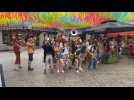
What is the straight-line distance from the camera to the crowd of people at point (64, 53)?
13859mm

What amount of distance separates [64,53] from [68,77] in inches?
42.9

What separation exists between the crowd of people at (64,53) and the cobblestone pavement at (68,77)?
301 millimetres

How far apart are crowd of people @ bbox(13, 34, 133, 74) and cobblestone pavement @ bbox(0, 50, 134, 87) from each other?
0.30 m

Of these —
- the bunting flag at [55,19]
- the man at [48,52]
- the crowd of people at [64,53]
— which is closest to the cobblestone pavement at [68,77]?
the crowd of people at [64,53]

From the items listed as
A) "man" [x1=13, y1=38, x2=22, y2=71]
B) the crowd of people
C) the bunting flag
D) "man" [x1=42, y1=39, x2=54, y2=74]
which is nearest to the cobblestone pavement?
"man" [x1=13, y1=38, x2=22, y2=71]

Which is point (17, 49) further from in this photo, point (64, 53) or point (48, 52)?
point (64, 53)

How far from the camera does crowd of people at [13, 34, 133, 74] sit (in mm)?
13859

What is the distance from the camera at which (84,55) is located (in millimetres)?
14812

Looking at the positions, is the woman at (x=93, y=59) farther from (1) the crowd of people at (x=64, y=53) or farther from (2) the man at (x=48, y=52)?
(2) the man at (x=48, y=52)

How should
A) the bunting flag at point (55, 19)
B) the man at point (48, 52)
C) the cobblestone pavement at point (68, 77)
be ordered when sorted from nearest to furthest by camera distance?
the cobblestone pavement at point (68, 77) < the man at point (48, 52) < the bunting flag at point (55, 19)

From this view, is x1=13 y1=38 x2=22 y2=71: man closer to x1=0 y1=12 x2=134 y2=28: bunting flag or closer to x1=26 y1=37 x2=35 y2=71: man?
x1=26 y1=37 x2=35 y2=71: man

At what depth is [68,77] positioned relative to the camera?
13367mm

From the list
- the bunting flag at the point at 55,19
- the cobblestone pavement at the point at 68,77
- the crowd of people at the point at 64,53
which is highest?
the bunting flag at the point at 55,19
